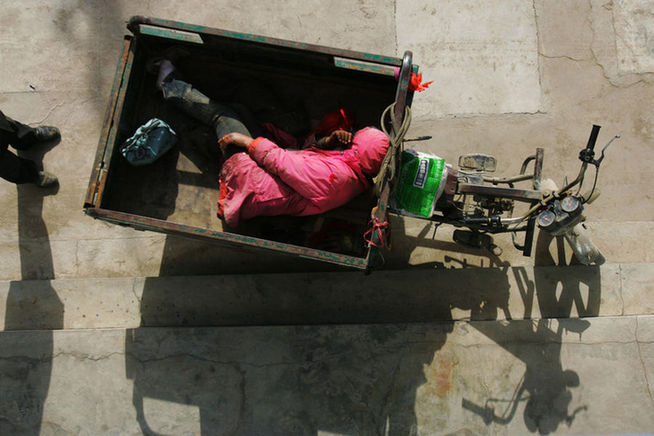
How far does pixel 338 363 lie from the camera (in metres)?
3.64

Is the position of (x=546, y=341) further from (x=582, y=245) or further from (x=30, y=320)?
(x=30, y=320)

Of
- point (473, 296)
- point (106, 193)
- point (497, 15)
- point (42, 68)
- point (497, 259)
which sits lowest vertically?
point (473, 296)

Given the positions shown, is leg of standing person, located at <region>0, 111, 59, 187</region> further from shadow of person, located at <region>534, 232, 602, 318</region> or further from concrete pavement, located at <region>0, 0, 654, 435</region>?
shadow of person, located at <region>534, 232, 602, 318</region>

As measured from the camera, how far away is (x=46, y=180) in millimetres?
4043

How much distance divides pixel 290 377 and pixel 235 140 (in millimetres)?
2098

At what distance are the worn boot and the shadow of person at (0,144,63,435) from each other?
0.27ft

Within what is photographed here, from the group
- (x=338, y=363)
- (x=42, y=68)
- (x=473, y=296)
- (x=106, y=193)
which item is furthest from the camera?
(x=42, y=68)

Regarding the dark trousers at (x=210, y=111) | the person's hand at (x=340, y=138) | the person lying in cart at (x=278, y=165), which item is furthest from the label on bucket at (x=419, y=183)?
the dark trousers at (x=210, y=111)

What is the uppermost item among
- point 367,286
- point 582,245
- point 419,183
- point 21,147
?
point 21,147

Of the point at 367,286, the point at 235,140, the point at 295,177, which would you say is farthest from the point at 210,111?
the point at 367,286

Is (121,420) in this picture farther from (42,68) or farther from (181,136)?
(42,68)

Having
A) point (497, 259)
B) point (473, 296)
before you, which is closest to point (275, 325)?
point (473, 296)

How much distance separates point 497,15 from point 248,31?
2643 mm

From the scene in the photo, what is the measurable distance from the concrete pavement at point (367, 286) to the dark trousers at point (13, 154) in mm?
231
